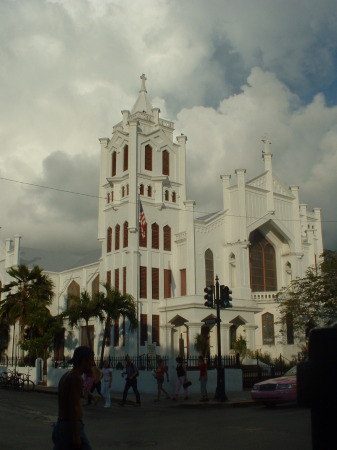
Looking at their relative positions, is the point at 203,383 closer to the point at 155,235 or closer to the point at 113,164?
the point at 155,235

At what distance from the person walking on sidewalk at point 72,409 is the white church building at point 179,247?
98.2 feet

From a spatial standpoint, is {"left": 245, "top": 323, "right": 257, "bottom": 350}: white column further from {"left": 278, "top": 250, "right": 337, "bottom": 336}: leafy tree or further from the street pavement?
the street pavement

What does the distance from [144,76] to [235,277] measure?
2047 cm

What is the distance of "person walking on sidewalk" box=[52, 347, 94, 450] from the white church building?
29.9 metres

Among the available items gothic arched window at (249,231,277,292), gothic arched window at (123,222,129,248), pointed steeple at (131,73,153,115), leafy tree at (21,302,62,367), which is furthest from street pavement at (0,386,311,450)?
pointed steeple at (131,73,153,115)

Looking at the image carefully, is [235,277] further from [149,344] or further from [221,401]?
[221,401]

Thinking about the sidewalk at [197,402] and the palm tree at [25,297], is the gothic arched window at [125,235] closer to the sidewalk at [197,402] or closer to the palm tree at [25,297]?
the palm tree at [25,297]

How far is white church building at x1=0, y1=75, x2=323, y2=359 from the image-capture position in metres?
38.3

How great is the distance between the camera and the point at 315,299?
3219 centimetres

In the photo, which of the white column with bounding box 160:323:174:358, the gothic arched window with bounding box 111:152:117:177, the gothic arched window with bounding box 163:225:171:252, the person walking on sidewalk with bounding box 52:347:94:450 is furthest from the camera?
the gothic arched window with bounding box 111:152:117:177

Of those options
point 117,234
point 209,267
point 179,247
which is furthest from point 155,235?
point 209,267

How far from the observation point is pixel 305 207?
1909 inches

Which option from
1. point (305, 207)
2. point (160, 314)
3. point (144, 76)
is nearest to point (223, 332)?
point (160, 314)

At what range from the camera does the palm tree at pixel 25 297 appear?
116 feet
